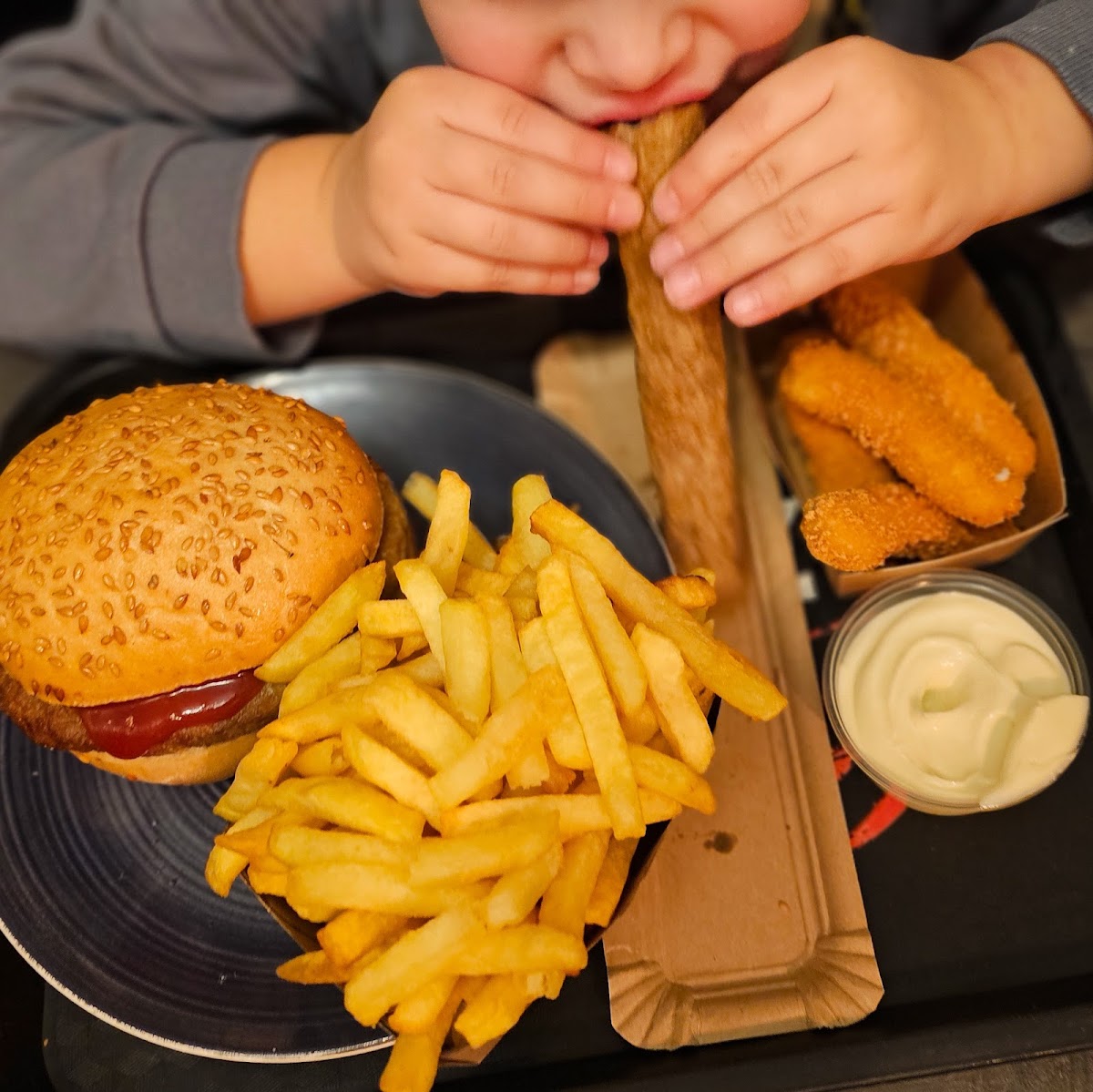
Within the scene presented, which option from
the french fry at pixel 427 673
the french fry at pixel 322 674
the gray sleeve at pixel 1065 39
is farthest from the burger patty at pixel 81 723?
the gray sleeve at pixel 1065 39

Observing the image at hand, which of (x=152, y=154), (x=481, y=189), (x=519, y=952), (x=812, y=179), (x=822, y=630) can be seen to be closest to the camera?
(x=519, y=952)

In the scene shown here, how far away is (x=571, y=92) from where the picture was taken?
43.7 inches

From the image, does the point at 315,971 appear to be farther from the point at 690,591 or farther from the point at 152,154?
the point at 152,154

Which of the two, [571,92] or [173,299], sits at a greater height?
[571,92]

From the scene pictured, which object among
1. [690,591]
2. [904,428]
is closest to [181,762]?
[690,591]

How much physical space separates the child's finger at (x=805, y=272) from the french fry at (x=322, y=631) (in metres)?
0.59

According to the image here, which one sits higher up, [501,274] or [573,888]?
[501,274]

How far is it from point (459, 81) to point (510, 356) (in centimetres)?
75

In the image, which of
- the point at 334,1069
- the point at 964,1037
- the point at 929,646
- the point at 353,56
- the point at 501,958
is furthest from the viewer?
the point at 353,56

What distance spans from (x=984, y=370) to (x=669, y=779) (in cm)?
99

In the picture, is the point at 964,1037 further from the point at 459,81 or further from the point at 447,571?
the point at 459,81

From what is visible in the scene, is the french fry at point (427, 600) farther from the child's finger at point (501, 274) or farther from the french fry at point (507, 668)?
the child's finger at point (501, 274)

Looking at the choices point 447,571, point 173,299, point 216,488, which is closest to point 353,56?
point 173,299

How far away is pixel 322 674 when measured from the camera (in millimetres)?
1139
